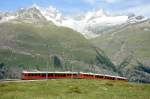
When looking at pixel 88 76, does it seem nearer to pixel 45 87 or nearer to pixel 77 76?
pixel 77 76

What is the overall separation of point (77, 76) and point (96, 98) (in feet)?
316

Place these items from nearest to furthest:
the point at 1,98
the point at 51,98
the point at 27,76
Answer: the point at 51,98 < the point at 1,98 < the point at 27,76

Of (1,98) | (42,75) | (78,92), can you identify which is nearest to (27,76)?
(42,75)

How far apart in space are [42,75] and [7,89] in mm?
67028

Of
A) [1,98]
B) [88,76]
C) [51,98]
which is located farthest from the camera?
[88,76]

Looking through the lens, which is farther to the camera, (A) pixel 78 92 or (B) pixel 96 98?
(A) pixel 78 92

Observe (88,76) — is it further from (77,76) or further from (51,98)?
(51,98)

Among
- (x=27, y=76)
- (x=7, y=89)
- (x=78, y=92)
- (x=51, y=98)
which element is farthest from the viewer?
(x=27, y=76)

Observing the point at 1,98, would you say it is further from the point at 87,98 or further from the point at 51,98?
the point at 87,98

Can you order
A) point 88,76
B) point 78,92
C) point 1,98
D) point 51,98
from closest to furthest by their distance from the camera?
point 51,98, point 1,98, point 78,92, point 88,76

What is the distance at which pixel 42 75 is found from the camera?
548ft

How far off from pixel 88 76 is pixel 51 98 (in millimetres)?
110303

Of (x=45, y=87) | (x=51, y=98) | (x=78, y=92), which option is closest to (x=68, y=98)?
(x=51, y=98)

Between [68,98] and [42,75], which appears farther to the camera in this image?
[42,75]
